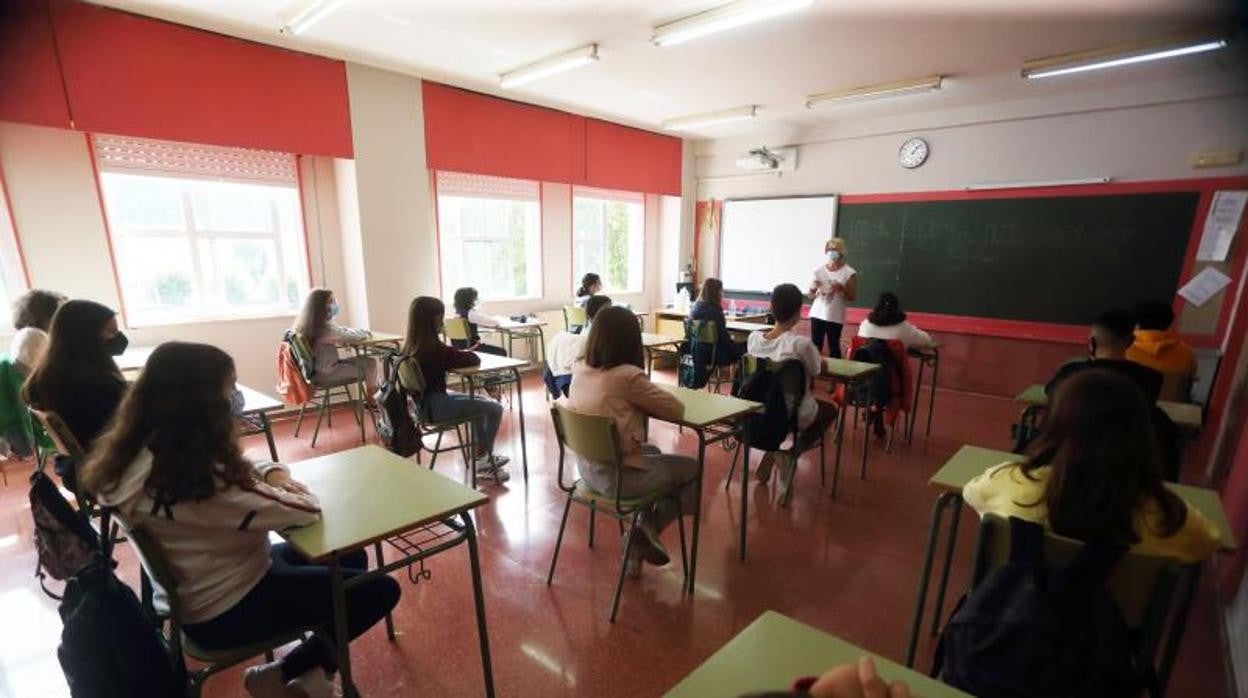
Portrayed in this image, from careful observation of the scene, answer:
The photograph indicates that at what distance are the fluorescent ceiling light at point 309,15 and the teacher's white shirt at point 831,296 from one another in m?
4.53

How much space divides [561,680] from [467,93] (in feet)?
16.8

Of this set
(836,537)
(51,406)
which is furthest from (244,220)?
(836,537)

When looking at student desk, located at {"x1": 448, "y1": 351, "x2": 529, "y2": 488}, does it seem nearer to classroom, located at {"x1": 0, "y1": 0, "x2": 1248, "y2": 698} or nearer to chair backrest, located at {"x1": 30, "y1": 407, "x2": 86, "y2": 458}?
classroom, located at {"x1": 0, "y1": 0, "x2": 1248, "y2": 698}

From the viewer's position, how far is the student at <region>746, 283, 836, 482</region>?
3.06 meters

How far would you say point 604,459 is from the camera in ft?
7.12

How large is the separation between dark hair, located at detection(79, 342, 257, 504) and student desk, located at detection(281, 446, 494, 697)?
0.24 m

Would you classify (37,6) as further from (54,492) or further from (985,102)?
(985,102)

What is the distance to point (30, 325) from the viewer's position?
3.04m

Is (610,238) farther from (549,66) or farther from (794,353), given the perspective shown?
(794,353)

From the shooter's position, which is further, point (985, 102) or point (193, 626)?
point (985, 102)

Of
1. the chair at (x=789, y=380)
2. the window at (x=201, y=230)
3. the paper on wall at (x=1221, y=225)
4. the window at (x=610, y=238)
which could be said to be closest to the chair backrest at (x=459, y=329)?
the window at (x=201, y=230)

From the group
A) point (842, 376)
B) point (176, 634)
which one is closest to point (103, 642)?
point (176, 634)

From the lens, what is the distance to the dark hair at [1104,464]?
115 cm

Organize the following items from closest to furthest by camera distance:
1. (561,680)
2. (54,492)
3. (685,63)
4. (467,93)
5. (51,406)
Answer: (54,492) → (561,680) → (51,406) → (685,63) → (467,93)
